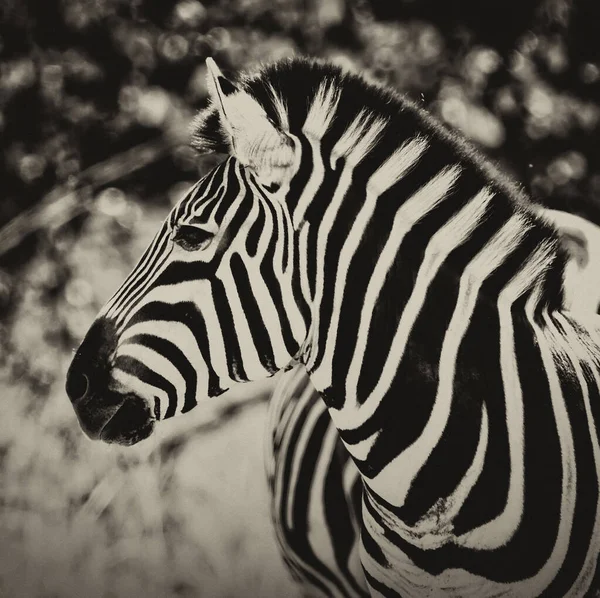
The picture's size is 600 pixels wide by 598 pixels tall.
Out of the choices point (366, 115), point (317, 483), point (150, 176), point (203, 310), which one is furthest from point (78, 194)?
point (317, 483)

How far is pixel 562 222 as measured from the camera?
1.84 m

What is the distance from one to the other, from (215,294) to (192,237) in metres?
0.15

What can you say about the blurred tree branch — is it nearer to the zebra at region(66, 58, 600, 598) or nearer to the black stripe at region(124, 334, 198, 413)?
the zebra at region(66, 58, 600, 598)

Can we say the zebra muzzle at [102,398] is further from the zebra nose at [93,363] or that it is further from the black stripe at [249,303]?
the black stripe at [249,303]

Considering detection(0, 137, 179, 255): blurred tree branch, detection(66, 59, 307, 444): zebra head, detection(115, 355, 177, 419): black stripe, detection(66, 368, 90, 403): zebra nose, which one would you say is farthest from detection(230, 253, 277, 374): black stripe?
detection(0, 137, 179, 255): blurred tree branch

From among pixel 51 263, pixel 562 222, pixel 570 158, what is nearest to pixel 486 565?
pixel 562 222

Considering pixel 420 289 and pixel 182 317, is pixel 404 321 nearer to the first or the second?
pixel 420 289

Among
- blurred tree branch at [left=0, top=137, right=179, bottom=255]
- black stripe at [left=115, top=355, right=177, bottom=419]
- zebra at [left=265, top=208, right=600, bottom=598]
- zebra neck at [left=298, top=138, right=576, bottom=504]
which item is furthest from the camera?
blurred tree branch at [left=0, top=137, right=179, bottom=255]

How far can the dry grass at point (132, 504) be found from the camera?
1794mm

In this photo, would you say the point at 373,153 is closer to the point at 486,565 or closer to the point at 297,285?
the point at 297,285

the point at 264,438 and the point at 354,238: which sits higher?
the point at 354,238

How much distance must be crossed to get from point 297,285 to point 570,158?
4.38ft

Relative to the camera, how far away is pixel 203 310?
1.20 m

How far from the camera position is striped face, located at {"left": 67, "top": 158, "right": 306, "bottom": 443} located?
1190 mm
